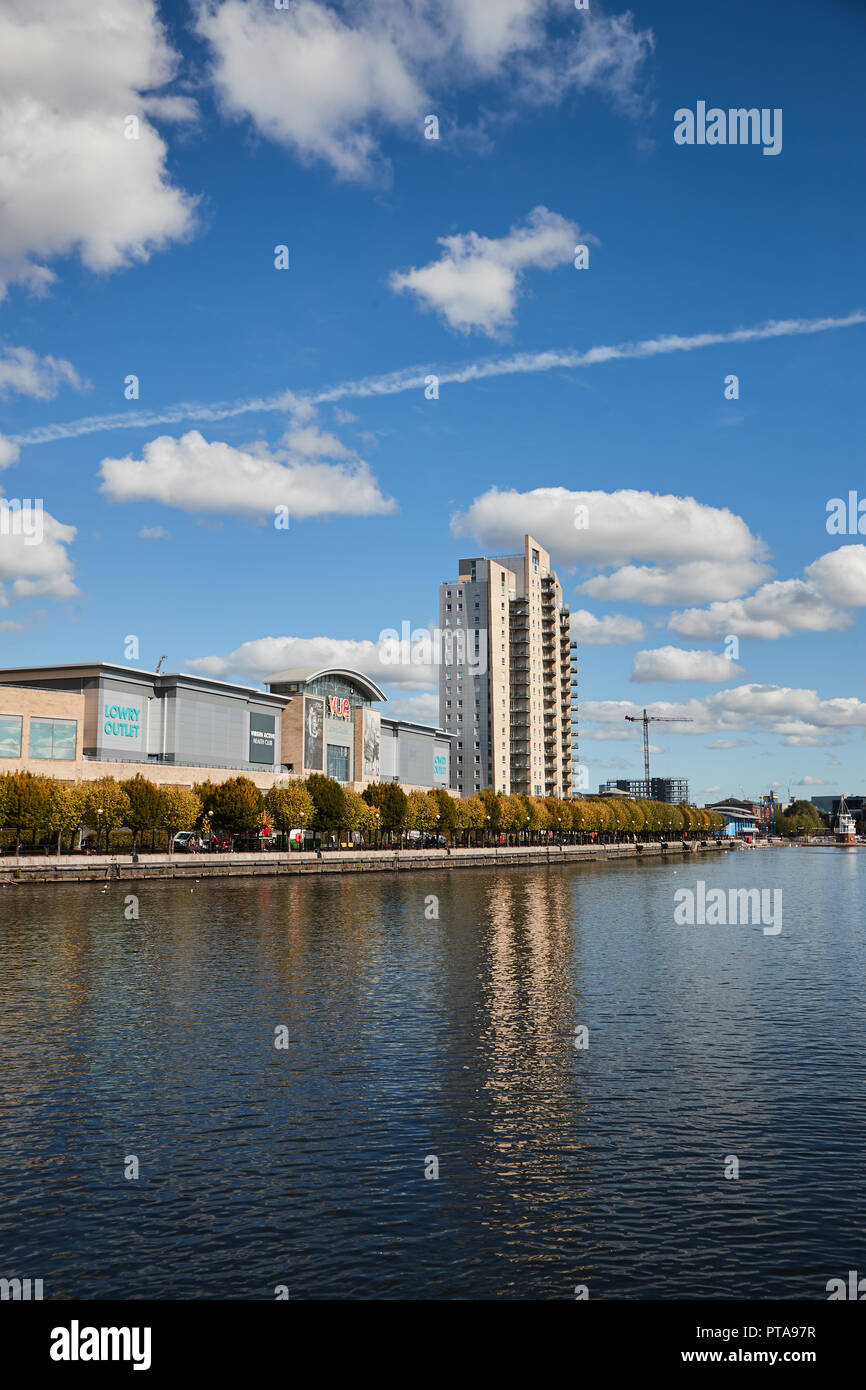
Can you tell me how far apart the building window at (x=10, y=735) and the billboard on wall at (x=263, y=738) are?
52.2 metres

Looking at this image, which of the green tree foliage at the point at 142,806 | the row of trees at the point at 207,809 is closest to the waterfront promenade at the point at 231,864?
the green tree foliage at the point at 142,806

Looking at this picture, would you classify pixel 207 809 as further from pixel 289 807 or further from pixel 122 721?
pixel 122 721

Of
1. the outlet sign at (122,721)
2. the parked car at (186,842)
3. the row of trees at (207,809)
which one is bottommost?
the parked car at (186,842)

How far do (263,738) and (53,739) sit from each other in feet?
167

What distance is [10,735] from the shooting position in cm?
13438

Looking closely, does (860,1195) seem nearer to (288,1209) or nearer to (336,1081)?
(288,1209)

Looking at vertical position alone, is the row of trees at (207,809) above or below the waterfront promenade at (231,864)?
above

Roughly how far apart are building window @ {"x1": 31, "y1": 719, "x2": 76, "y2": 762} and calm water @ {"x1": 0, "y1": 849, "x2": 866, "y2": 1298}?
85089 millimetres

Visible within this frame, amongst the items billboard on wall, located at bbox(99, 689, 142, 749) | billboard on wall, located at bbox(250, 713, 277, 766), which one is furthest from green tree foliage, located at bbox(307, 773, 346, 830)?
billboard on wall, located at bbox(99, 689, 142, 749)

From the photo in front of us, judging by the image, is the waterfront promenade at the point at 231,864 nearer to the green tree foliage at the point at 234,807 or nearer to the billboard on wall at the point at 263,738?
the green tree foliage at the point at 234,807

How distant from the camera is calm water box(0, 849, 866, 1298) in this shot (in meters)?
20.0

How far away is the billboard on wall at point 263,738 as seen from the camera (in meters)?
184
